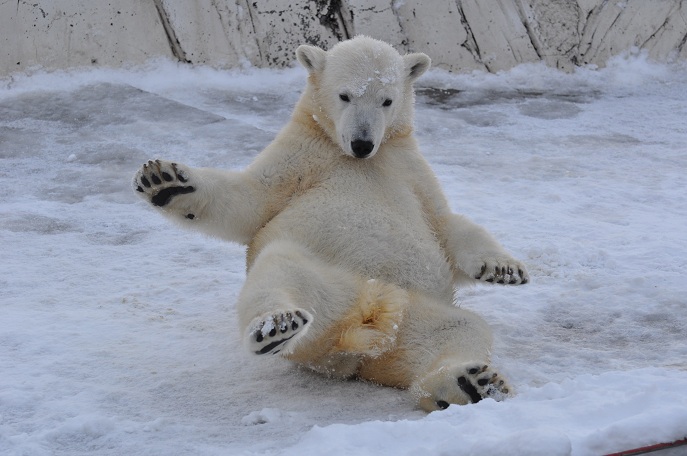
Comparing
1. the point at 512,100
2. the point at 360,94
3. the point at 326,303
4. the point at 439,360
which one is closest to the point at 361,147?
the point at 360,94

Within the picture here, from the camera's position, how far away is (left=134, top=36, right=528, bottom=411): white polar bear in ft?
9.36

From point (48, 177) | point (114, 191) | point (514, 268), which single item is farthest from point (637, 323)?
point (48, 177)

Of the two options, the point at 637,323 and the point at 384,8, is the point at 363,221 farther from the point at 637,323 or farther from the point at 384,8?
the point at 384,8

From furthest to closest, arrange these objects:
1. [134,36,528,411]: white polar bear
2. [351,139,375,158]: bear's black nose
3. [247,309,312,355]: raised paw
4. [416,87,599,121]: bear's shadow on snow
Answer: [416,87,599,121]: bear's shadow on snow < [351,139,375,158]: bear's black nose < [134,36,528,411]: white polar bear < [247,309,312,355]: raised paw

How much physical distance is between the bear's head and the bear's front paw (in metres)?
0.67

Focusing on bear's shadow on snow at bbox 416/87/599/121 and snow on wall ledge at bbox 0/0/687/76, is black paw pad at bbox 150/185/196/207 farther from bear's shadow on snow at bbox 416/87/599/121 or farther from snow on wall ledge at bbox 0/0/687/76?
snow on wall ledge at bbox 0/0/687/76

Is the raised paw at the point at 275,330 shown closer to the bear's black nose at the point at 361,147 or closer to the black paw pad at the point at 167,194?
the black paw pad at the point at 167,194

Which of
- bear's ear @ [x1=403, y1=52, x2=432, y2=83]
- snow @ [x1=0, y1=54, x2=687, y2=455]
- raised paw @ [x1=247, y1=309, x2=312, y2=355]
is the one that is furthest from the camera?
bear's ear @ [x1=403, y1=52, x2=432, y2=83]

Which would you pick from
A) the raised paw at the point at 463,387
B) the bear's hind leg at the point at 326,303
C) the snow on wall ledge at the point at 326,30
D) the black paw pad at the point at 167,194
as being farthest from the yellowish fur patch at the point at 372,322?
the snow on wall ledge at the point at 326,30

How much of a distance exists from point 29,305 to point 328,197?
128 centimetres

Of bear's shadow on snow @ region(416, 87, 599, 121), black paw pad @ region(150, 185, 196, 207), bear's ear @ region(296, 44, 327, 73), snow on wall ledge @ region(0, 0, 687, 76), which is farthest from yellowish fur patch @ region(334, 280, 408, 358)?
snow on wall ledge @ region(0, 0, 687, 76)

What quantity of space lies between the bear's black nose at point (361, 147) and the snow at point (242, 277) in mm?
855

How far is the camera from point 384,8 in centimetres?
792

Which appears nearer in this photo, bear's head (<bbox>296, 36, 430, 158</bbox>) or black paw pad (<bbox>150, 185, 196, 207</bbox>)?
black paw pad (<bbox>150, 185, 196, 207</bbox>)
